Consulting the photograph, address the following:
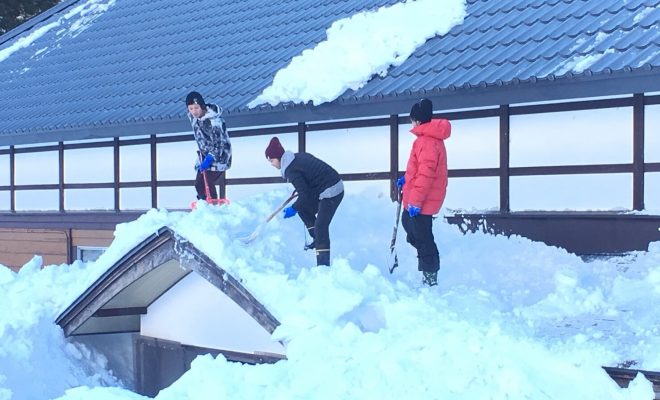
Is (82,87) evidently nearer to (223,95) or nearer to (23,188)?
(23,188)

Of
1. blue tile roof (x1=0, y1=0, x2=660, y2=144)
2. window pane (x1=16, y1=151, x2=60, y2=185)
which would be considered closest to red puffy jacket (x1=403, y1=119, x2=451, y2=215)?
blue tile roof (x1=0, y1=0, x2=660, y2=144)

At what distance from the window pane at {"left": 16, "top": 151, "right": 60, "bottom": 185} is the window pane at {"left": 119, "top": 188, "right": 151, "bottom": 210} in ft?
5.19

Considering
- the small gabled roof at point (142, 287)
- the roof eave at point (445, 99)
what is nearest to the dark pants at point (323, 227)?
the small gabled roof at point (142, 287)

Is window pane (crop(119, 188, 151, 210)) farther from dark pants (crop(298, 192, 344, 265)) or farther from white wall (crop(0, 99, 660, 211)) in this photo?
dark pants (crop(298, 192, 344, 265))

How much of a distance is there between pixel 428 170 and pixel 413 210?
1.14 feet

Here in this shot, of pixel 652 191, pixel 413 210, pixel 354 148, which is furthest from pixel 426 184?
pixel 354 148

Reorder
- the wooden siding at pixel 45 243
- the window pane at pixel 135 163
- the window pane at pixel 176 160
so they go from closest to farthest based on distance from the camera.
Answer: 1. the window pane at pixel 176 160
2. the window pane at pixel 135 163
3. the wooden siding at pixel 45 243

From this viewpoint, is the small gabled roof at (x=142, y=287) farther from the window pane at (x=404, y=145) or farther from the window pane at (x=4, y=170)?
the window pane at (x=4, y=170)

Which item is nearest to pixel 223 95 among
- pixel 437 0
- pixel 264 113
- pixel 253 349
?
pixel 264 113

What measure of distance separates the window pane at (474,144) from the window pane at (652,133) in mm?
1472

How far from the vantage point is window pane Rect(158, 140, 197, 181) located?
455 inches

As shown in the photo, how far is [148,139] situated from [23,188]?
3.33 metres

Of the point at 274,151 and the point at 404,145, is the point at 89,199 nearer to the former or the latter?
the point at 404,145

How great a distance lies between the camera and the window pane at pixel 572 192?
7863mm
